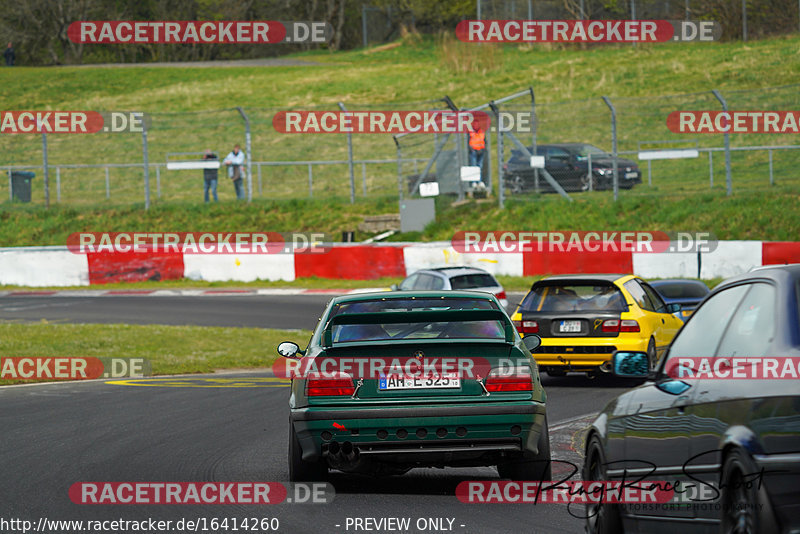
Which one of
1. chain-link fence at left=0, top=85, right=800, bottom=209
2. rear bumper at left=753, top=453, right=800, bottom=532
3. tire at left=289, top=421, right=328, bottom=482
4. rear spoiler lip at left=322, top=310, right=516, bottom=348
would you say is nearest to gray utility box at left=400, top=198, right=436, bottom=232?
chain-link fence at left=0, top=85, right=800, bottom=209

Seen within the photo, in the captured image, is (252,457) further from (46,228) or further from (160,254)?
(46,228)

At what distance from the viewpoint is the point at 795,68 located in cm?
4441

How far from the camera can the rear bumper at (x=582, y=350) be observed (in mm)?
14469

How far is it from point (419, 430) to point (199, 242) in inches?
989

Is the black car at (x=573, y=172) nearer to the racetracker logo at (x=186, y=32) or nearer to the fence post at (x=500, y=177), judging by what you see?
the fence post at (x=500, y=177)

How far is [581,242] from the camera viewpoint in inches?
1074

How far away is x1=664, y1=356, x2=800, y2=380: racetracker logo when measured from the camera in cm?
454

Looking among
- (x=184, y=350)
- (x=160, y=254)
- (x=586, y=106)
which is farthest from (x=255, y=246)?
(x=586, y=106)

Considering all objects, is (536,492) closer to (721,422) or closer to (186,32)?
(721,422)

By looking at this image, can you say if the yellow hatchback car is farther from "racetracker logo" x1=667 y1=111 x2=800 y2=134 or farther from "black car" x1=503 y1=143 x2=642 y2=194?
"black car" x1=503 y1=143 x2=642 y2=194

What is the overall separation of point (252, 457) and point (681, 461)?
504cm

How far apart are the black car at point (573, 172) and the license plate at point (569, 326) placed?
17495 millimetres

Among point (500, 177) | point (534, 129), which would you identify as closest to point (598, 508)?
point (534, 129)

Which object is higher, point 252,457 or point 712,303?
point 712,303
